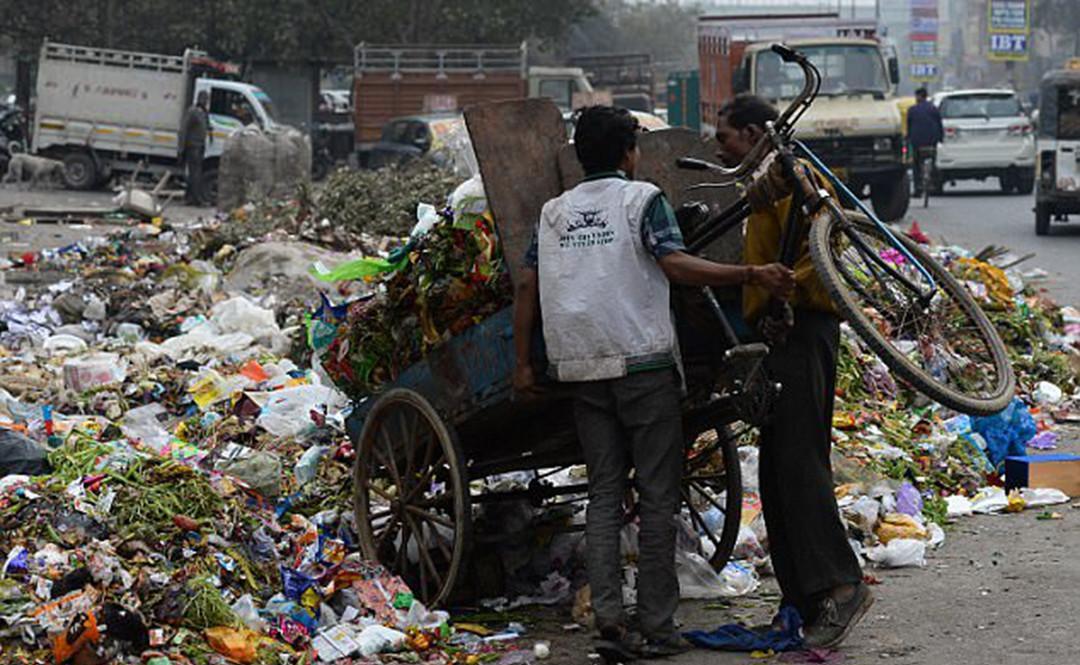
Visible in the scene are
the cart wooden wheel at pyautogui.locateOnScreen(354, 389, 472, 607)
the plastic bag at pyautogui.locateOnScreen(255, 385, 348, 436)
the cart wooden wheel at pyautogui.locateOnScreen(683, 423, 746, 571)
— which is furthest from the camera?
the plastic bag at pyautogui.locateOnScreen(255, 385, 348, 436)

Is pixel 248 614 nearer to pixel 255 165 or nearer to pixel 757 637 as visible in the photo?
pixel 757 637

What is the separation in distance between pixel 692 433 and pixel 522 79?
3223 cm

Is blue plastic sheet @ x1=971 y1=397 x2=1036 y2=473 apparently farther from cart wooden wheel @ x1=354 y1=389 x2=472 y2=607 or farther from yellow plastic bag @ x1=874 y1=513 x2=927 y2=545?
cart wooden wheel @ x1=354 y1=389 x2=472 y2=607

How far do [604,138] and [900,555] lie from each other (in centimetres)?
222

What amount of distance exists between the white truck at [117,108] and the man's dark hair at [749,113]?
1056 inches

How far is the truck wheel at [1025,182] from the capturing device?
106 feet

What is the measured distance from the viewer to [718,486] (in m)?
7.01

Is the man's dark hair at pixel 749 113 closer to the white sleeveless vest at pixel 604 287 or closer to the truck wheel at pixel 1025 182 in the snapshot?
the white sleeveless vest at pixel 604 287

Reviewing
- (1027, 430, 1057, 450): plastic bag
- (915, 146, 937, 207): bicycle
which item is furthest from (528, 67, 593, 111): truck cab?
(1027, 430, 1057, 450): plastic bag

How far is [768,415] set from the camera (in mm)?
5527

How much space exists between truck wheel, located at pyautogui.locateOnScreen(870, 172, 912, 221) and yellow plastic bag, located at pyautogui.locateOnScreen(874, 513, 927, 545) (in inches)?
718

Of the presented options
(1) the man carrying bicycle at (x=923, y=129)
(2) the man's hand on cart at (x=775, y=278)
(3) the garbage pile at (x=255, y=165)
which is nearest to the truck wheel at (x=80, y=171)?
(3) the garbage pile at (x=255, y=165)

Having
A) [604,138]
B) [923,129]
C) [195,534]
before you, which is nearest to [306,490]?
[195,534]

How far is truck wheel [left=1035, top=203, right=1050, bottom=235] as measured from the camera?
2250 centimetres
